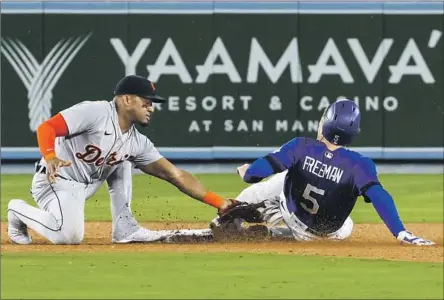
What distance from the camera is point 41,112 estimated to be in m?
17.2

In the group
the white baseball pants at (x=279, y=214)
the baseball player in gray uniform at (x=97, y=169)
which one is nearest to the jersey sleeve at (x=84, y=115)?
the baseball player in gray uniform at (x=97, y=169)

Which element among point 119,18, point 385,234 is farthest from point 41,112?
point 385,234

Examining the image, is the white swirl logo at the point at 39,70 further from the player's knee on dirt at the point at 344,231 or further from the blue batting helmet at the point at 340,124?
the blue batting helmet at the point at 340,124

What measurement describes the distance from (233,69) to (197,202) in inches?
145

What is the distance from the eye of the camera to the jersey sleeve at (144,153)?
376 inches

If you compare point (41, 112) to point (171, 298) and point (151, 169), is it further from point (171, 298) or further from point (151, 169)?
point (171, 298)

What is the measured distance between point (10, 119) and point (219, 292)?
34.7 ft

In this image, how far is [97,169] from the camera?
952 centimetres

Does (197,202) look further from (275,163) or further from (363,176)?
(363,176)

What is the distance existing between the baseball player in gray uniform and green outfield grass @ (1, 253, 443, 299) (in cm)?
65

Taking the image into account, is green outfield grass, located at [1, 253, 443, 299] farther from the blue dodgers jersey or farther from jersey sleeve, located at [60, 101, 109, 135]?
jersey sleeve, located at [60, 101, 109, 135]

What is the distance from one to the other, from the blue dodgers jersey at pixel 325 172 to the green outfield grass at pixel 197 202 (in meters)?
2.77

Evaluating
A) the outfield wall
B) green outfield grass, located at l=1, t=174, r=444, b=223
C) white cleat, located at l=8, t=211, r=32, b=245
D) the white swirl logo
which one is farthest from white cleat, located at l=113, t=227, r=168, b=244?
the white swirl logo

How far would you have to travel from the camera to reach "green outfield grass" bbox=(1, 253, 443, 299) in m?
7.07
